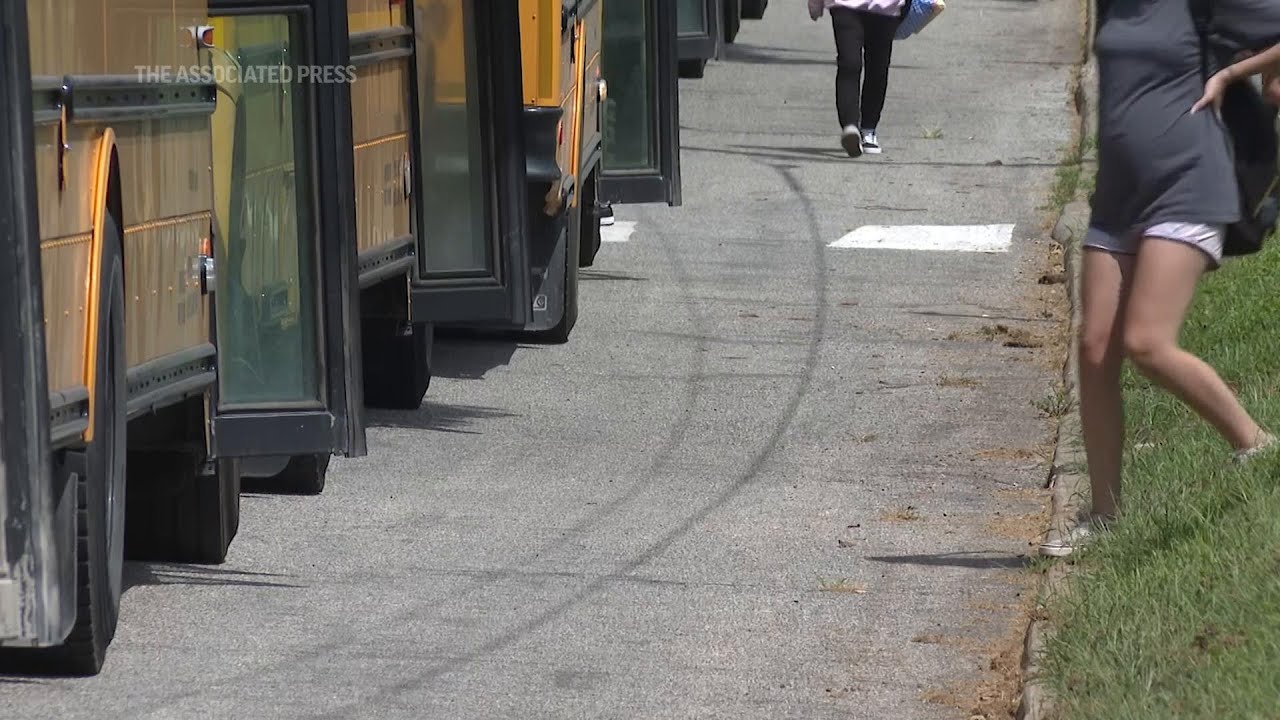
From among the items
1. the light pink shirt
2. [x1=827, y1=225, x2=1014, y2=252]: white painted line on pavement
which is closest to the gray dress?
[x1=827, y1=225, x2=1014, y2=252]: white painted line on pavement

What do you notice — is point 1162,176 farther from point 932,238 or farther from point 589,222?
point 932,238

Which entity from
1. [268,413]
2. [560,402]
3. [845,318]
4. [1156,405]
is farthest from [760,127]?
[268,413]

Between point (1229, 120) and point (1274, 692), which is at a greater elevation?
point (1229, 120)

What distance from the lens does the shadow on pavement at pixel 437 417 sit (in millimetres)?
9367

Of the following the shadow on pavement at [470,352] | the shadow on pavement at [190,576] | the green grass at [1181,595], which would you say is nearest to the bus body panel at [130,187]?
the shadow on pavement at [190,576]

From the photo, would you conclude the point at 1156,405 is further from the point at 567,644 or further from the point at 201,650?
the point at 201,650

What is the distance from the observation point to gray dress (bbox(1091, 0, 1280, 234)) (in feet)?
20.4

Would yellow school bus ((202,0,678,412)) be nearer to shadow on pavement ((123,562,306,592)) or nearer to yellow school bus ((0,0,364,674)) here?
yellow school bus ((0,0,364,674))

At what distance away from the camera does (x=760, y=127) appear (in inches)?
742

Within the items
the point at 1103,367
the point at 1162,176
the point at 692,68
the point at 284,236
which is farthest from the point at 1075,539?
the point at 692,68

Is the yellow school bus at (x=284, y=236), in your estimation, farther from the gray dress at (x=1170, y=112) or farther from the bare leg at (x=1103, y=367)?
the gray dress at (x=1170, y=112)

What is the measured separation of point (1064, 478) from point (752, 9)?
1770 cm

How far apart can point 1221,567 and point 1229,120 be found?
4.02ft

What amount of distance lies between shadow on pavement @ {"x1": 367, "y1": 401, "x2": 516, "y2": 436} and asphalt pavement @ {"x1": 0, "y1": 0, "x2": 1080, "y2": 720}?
0.06 ft
